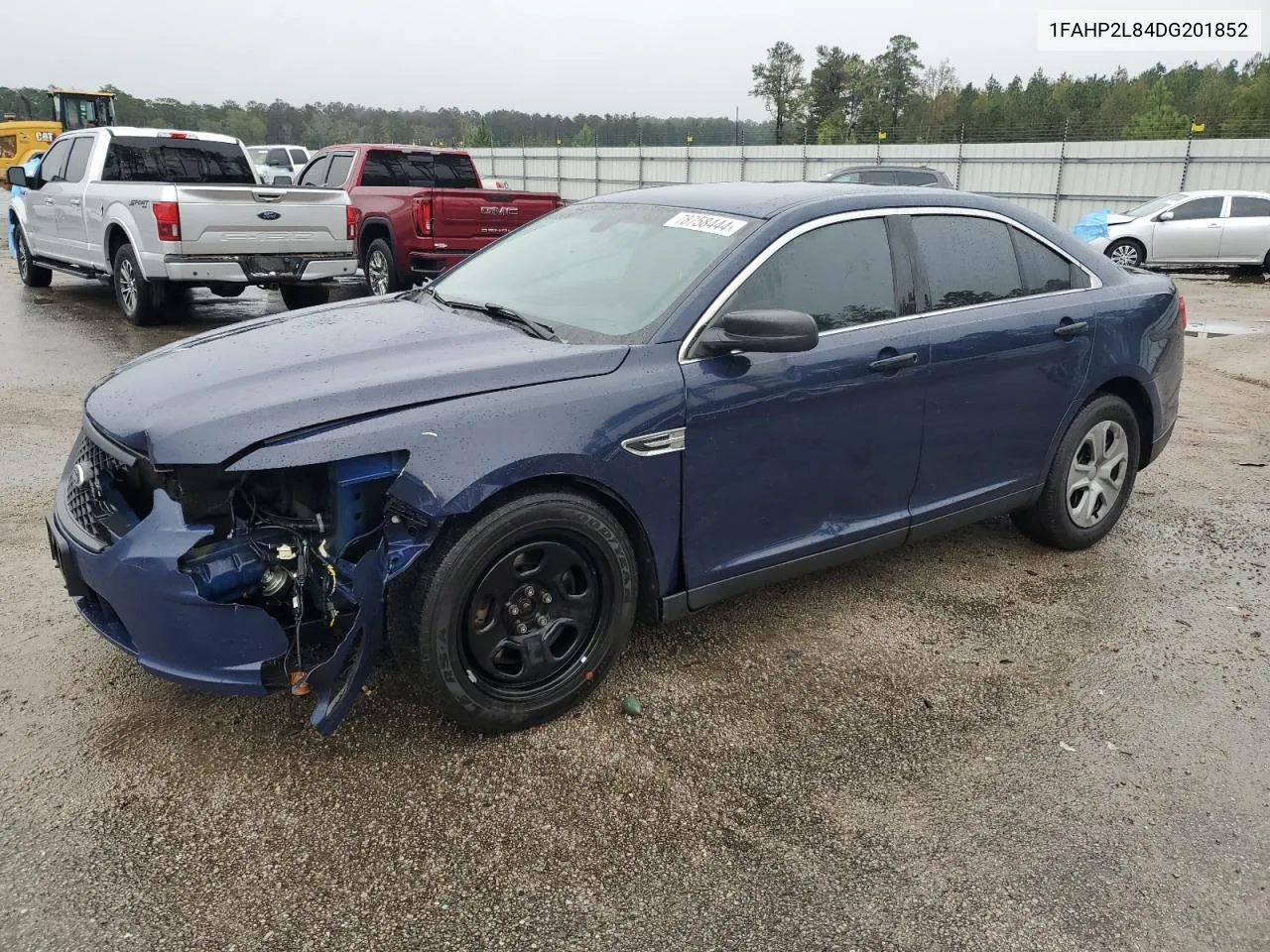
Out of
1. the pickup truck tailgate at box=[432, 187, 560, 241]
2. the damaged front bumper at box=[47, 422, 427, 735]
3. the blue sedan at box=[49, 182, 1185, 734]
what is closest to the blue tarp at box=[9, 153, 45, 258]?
the pickup truck tailgate at box=[432, 187, 560, 241]

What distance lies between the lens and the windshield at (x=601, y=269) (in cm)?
340

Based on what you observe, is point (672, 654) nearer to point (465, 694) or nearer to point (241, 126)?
point (465, 694)

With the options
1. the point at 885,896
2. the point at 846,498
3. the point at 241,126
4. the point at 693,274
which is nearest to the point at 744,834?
the point at 885,896

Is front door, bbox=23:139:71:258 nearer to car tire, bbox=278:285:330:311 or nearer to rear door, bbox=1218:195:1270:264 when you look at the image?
car tire, bbox=278:285:330:311

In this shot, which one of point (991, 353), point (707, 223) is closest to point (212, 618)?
point (707, 223)

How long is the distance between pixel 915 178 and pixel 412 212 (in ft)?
34.5

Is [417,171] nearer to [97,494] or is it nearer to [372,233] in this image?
[372,233]

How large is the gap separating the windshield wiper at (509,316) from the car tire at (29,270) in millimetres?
12106

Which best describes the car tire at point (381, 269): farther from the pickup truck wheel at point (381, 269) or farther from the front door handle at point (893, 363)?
the front door handle at point (893, 363)

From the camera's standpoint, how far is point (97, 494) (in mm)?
3035

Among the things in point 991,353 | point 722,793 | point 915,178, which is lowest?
point 722,793

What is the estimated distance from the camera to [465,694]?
295cm

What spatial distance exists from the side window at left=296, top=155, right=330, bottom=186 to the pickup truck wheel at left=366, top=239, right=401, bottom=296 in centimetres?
222

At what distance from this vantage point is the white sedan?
58.9 ft
